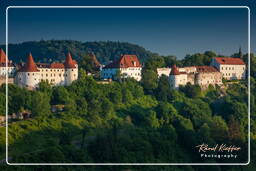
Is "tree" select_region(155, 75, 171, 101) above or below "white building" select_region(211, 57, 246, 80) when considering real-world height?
below

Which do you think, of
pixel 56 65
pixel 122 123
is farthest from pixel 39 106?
pixel 56 65

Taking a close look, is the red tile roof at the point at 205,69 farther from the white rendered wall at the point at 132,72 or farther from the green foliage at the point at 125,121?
the white rendered wall at the point at 132,72

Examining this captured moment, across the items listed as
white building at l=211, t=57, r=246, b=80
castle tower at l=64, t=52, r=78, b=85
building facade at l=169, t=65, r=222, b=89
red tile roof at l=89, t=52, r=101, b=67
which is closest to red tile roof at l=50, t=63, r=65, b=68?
castle tower at l=64, t=52, r=78, b=85

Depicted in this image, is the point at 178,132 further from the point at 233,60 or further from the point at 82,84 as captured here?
the point at 233,60

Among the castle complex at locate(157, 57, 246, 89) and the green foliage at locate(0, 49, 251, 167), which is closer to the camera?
the green foliage at locate(0, 49, 251, 167)

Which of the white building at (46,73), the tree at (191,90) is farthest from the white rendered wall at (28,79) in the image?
the tree at (191,90)

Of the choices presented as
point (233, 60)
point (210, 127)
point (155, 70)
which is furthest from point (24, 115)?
point (233, 60)

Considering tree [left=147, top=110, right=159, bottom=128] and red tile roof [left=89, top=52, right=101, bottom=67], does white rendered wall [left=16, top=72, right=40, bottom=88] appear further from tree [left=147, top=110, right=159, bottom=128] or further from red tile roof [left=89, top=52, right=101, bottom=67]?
red tile roof [left=89, top=52, right=101, bottom=67]
